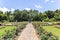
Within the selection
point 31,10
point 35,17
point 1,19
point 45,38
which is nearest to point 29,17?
point 35,17

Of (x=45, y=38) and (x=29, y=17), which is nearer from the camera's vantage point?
(x=45, y=38)

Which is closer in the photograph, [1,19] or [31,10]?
[1,19]

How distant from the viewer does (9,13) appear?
78.0 m

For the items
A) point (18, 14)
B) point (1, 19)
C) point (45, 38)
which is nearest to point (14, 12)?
point (18, 14)

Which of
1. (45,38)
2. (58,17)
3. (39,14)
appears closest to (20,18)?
(39,14)

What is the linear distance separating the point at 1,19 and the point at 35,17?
53.2 ft

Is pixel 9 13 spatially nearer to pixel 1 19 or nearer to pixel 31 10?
pixel 31 10

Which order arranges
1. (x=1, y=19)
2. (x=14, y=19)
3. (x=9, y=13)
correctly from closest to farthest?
(x=1, y=19) < (x=14, y=19) < (x=9, y=13)

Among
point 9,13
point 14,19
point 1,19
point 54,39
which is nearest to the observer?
point 54,39

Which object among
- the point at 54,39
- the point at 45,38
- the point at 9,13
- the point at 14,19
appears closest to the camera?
the point at 54,39

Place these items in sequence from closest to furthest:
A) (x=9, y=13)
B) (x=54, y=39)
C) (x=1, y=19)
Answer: (x=54, y=39)
(x=1, y=19)
(x=9, y=13)

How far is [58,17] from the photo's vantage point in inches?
2403

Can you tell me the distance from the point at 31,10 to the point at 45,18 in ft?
40.1

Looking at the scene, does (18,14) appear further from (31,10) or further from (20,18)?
(31,10)
